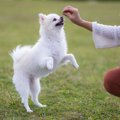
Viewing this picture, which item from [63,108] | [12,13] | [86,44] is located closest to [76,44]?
[86,44]

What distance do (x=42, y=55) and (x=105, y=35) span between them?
1077mm

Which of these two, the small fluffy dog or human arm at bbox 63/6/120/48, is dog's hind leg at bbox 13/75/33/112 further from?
human arm at bbox 63/6/120/48

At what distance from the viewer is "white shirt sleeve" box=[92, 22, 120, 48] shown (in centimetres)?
513

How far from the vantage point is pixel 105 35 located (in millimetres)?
5152

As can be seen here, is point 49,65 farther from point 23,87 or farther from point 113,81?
point 113,81

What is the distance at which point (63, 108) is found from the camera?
6301mm

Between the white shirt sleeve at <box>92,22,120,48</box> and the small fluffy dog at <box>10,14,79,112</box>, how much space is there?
856 millimetres

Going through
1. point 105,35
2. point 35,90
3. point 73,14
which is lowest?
point 35,90

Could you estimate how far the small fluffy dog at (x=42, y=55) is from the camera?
19.7ft

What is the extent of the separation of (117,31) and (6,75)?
418cm

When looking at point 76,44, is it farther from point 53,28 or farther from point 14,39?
point 53,28

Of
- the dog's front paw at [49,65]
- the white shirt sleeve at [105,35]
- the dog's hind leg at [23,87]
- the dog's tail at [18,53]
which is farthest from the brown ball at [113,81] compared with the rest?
the dog's tail at [18,53]

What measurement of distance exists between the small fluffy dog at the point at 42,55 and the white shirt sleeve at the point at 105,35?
2.81 ft

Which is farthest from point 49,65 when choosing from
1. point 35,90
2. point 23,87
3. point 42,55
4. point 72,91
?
point 72,91
